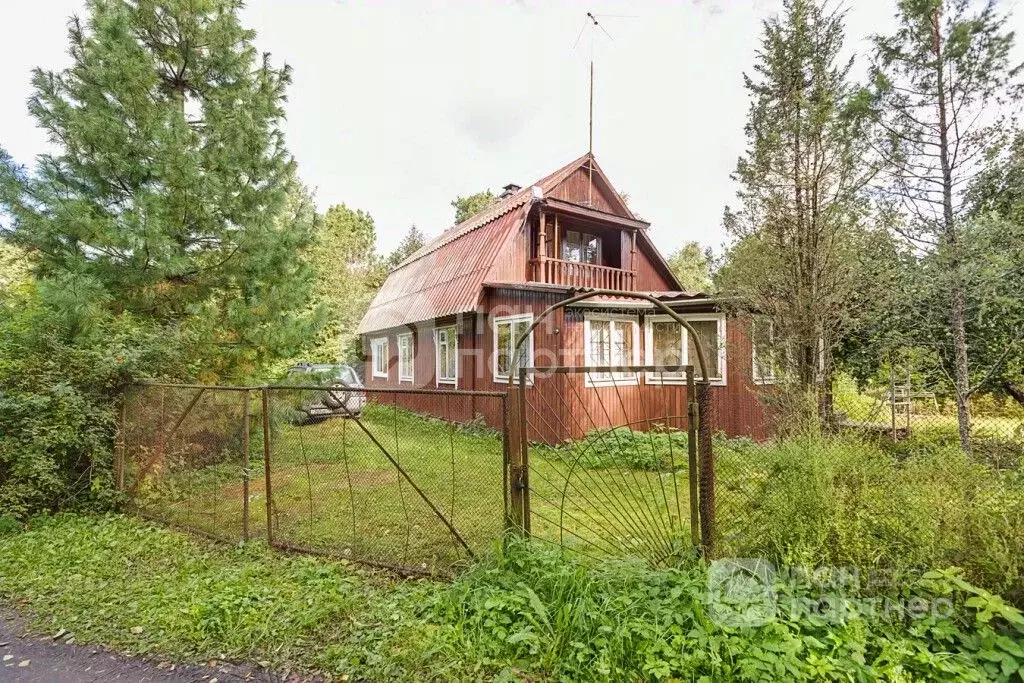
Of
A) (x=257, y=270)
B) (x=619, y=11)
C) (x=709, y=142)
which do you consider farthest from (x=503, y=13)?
(x=257, y=270)

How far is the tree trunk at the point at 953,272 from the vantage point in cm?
660

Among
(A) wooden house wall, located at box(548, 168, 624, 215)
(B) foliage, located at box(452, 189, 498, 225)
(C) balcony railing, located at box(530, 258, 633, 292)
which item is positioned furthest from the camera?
(B) foliage, located at box(452, 189, 498, 225)

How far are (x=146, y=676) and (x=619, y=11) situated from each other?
13.1m

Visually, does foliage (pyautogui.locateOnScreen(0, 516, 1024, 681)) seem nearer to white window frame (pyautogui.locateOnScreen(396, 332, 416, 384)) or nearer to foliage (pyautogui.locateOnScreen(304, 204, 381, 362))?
white window frame (pyautogui.locateOnScreen(396, 332, 416, 384))

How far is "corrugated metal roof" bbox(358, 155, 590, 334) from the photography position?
10.9 metres

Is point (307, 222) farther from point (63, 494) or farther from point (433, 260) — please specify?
point (433, 260)

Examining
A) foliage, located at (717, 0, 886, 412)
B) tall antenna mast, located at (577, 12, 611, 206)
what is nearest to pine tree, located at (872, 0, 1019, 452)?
foliage, located at (717, 0, 886, 412)

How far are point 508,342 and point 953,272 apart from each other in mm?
7654

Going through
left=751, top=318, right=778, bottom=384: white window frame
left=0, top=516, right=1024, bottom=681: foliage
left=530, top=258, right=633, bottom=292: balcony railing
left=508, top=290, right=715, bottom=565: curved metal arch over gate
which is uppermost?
left=530, top=258, right=633, bottom=292: balcony railing

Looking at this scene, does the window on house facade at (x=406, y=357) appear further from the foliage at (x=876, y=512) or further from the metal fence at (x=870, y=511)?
the foliage at (x=876, y=512)

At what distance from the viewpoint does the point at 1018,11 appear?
660 centimetres

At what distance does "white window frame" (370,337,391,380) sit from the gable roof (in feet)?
2.05

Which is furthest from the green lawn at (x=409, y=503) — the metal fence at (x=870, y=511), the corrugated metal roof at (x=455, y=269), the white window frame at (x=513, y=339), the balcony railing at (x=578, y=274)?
the balcony railing at (x=578, y=274)

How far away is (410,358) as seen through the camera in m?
14.8
